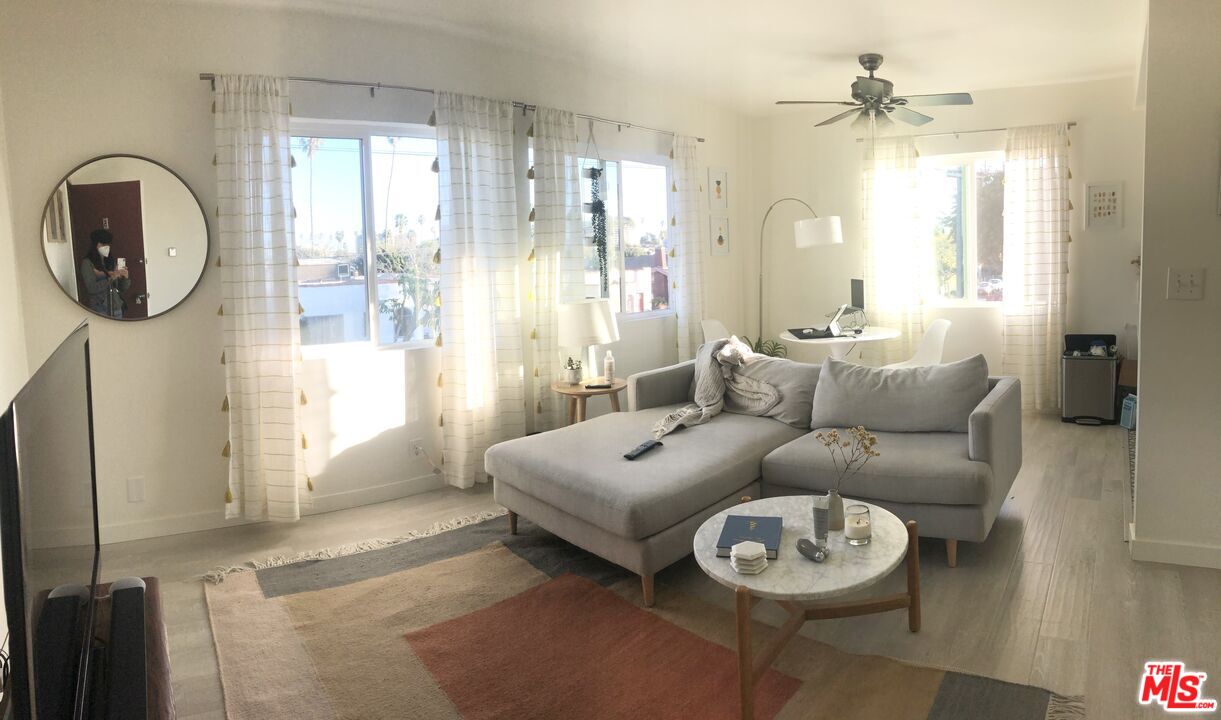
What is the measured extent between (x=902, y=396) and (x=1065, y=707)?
1772 mm

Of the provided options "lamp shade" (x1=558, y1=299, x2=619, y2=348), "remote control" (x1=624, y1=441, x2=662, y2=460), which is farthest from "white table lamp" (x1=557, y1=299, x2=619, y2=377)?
"remote control" (x1=624, y1=441, x2=662, y2=460)

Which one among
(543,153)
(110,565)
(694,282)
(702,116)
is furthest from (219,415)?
(702,116)

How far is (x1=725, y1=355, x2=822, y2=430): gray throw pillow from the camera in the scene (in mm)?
4035

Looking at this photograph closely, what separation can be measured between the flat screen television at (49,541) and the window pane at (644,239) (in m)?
4.53

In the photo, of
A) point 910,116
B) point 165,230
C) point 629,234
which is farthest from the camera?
point 629,234

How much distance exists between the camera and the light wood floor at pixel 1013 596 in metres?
2.39

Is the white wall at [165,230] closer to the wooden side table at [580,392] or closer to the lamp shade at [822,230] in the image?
the wooden side table at [580,392]

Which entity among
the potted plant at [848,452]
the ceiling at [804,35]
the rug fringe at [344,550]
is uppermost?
the ceiling at [804,35]

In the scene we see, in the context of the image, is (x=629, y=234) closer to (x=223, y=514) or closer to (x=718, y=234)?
(x=718, y=234)

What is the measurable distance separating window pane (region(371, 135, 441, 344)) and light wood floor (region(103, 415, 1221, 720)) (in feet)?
3.67

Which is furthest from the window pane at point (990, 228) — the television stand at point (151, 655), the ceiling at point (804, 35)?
the television stand at point (151, 655)

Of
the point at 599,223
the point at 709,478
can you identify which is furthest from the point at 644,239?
the point at 709,478

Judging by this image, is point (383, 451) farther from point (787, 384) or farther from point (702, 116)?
point (702, 116)

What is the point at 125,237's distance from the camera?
Result: 3.61m
